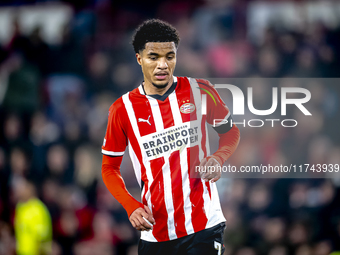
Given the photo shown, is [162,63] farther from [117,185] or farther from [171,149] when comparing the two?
[117,185]

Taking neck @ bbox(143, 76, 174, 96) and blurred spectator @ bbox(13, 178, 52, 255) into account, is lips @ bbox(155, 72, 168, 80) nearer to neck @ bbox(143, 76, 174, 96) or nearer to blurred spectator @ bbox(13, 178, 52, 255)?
neck @ bbox(143, 76, 174, 96)

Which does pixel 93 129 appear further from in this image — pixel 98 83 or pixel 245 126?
pixel 245 126

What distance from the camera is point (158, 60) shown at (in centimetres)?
255

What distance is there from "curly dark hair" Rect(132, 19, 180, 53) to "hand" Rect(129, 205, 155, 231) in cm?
111

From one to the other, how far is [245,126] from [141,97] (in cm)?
271

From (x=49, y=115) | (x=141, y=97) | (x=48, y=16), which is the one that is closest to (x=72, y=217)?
(x=49, y=115)

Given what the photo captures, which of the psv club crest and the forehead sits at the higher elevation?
the forehead

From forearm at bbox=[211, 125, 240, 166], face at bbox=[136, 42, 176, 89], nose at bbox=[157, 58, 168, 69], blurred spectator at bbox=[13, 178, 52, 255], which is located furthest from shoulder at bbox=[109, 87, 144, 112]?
blurred spectator at bbox=[13, 178, 52, 255]

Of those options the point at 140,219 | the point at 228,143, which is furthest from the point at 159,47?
the point at 140,219

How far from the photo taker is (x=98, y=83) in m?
5.99

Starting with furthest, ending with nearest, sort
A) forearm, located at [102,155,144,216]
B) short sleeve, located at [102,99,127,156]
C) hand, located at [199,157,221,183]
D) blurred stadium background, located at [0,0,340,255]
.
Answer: blurred stadium background, located at [0,0,340,255], short sleeve, located at [102,99,127,156], forearm, located at [102,155,144,216], hand, located at [199,157,221,183]

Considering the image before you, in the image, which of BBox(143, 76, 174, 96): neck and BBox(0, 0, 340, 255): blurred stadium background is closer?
BBox(143, 76, 174, 96): neck

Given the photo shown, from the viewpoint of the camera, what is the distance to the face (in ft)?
8.35

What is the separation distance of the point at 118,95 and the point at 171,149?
3367 mm
